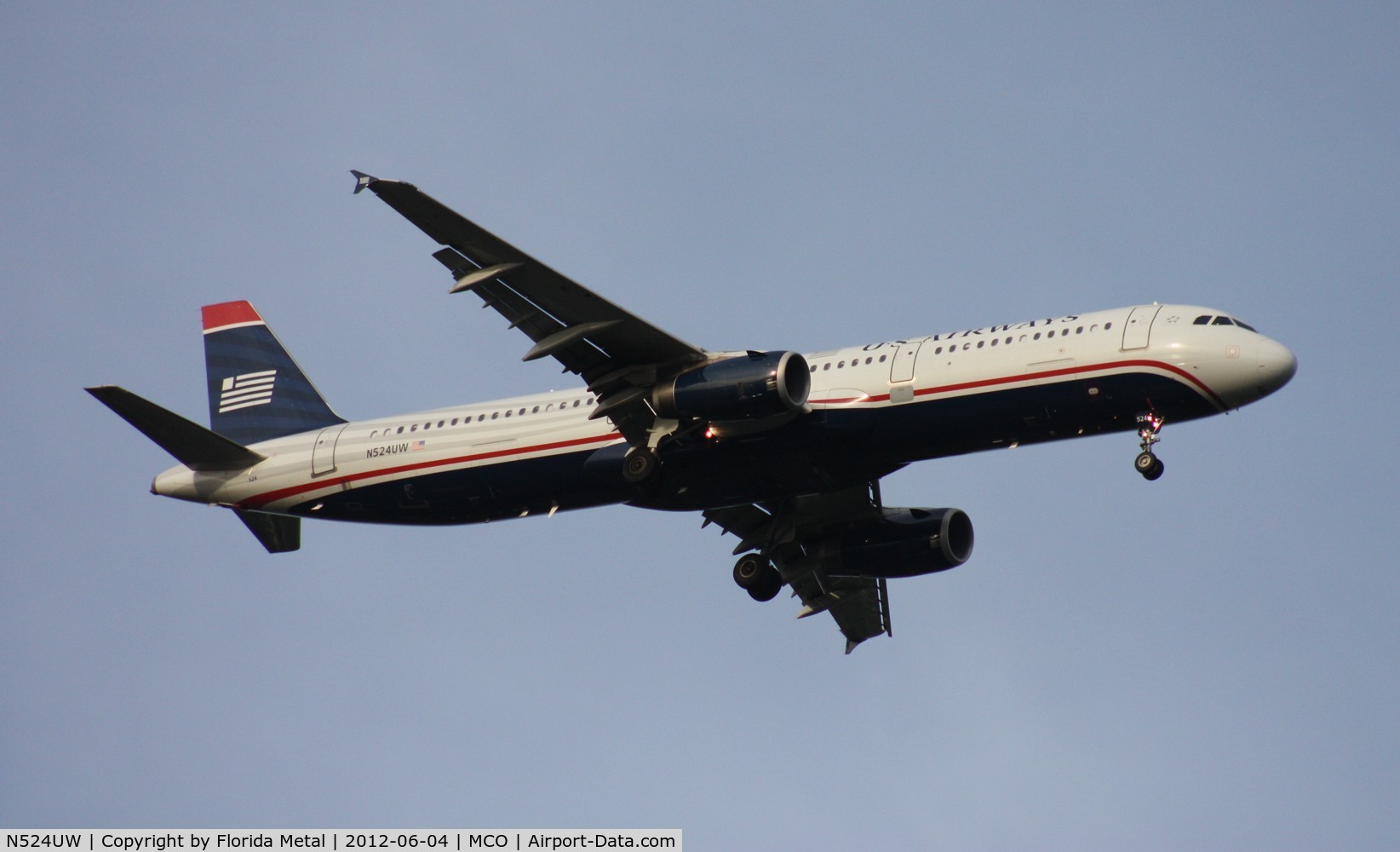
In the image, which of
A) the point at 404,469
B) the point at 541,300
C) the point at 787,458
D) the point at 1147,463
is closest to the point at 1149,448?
the point at 1147,463

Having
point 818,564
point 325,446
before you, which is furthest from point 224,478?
point 818,564

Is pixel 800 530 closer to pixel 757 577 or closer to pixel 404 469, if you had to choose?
pixel 757 577

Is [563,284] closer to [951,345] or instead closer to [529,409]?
[529,409]

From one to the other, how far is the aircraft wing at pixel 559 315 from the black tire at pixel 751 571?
7.28 m

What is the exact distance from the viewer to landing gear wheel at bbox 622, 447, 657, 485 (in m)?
40.1

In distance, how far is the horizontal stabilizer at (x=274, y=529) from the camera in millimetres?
46062

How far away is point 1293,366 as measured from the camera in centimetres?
3756

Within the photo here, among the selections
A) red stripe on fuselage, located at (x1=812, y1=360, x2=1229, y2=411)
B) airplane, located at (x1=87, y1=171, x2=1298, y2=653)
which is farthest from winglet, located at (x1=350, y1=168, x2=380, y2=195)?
red stripe on fuselage, located at (x1=812, y1=360, x2=1229, y2=411)

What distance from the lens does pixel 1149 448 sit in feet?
125

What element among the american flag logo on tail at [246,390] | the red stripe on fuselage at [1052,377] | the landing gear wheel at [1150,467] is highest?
the american flag logo on tail at [246,390]

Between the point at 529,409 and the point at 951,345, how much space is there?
426 inches

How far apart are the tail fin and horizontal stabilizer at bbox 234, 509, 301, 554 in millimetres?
2417

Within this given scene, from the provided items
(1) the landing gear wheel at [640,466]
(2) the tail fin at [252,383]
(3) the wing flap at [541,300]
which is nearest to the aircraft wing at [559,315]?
(3) the wing flap at [541,300]

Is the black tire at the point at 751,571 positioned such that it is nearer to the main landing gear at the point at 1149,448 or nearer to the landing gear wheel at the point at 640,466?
the landing gear wheel at the point at 640,466
